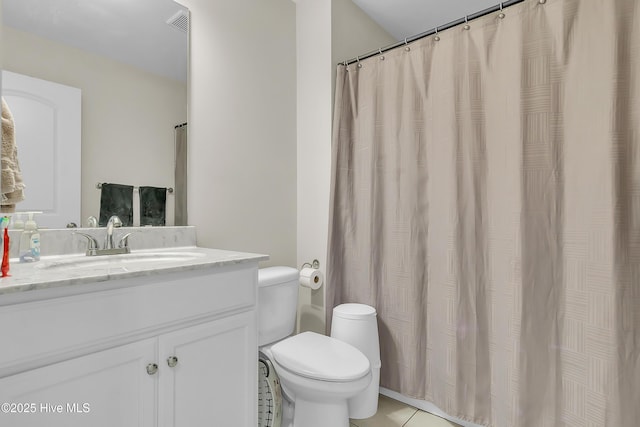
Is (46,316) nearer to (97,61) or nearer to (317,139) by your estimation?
(97,61)

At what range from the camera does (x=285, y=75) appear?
2129 millimetres

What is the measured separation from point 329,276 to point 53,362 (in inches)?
54.8

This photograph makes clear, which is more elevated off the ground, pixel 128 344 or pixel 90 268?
pixel 90 268

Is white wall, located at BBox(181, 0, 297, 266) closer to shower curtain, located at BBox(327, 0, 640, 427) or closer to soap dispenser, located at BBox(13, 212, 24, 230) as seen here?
shower curtain, located at BBox(327, 0, 640, 427)

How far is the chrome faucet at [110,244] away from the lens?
4.28 ft

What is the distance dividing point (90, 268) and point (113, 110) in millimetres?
766

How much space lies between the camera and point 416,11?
219 cm

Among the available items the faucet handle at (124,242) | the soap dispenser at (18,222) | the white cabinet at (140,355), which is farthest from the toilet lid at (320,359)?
the soap dispenser at (18,222)

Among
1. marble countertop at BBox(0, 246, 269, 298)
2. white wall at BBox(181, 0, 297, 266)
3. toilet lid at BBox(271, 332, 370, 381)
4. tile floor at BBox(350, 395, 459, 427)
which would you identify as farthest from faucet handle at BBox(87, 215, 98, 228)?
tile floor at BBox(350, 395, 459, 427)

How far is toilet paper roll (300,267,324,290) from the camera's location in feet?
6.19

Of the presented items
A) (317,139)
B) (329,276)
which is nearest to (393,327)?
(329,276)

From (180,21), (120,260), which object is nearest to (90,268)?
(120,260)

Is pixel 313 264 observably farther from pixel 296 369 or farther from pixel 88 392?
pixel 88 392

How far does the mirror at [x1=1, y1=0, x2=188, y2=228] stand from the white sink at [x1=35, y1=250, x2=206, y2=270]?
198 mm
